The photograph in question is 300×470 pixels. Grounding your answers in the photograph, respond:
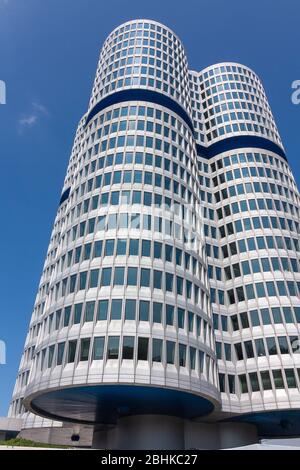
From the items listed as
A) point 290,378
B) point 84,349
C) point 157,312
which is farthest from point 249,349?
point 84,349

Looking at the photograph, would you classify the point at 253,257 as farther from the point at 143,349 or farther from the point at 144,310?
the point at 143,349

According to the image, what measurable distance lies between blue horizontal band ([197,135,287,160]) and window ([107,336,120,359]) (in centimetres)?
4290

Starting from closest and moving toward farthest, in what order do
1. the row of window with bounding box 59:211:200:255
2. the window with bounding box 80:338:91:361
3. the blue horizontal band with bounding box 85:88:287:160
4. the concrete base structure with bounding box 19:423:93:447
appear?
1. the window with bounding box 80:338:91:361
2. the row of window with bounding box 59:211:200:255
3. the concrete base structure with bounding box 19:423:93:447
4. the blue horizontal band with bounding box 85:88:287:160

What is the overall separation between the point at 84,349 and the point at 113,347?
2.62 meters

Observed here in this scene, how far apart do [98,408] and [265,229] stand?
32113 mm

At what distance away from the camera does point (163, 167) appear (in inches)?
1770

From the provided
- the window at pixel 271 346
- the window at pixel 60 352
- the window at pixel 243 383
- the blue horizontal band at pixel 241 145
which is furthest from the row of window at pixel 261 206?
the window at pixel 60 352

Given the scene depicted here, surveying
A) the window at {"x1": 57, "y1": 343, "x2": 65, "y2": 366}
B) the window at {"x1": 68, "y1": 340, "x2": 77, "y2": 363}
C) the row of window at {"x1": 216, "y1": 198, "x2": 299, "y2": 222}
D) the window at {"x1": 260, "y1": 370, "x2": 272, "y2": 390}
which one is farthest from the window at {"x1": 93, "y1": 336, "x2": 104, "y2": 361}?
the row of window at {"x1": 216, "y1": 198, "x2": 299, "y2": 222}

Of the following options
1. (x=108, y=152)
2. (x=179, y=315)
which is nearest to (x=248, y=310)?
(x=179, y=315)

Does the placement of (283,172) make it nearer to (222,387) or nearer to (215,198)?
(215,198)

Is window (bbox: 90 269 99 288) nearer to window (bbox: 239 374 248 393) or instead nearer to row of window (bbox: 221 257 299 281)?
window (bbox: 239 374 248 393)

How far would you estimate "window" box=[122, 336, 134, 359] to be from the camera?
30.0m

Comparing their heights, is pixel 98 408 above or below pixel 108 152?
below
